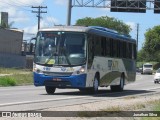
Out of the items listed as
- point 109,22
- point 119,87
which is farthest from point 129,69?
point 109,22

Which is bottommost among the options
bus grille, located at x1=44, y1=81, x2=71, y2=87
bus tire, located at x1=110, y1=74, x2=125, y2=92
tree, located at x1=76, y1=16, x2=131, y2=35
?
bus tire, located at x1=110, y1=74, x2=125, y2=92

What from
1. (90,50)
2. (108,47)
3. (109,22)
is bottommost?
(90,50)

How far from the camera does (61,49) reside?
2464 cm

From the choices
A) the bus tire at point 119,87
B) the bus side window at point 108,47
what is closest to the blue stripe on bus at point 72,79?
the bus side window at point 108,47

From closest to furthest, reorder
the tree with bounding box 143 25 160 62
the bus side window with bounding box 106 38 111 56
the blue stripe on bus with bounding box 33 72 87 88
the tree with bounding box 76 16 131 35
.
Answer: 1. the blue stripe on bus with bounding box 33 72 87 88
2. the bus side window with bounding box 106 38 111 56
3. the tree with bounding box 143 25 160 62
4. the tree with bounding box 76 16 131 35

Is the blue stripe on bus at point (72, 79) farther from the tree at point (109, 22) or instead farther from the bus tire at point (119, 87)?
the tree at point (109, 22)

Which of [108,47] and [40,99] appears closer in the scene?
[40,99]

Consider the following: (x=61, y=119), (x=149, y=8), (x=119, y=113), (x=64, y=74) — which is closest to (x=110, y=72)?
(x=64, y=74)

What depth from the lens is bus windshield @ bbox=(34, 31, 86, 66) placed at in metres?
24.6

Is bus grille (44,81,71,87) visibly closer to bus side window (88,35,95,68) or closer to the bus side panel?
bus side window (88,35,95,68)

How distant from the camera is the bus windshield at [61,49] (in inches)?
969

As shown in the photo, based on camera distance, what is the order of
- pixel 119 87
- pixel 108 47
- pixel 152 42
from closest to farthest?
pixel 108 47, pixel 119 87, pixel 152 42

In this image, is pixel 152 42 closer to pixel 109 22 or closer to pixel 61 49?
pixel 109 22

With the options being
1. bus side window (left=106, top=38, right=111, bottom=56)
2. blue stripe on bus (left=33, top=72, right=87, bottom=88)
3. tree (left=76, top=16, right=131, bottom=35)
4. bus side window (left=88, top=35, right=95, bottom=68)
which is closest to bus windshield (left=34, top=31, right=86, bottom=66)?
bus side window (left=88, top=35, right=95, bottom=68)
